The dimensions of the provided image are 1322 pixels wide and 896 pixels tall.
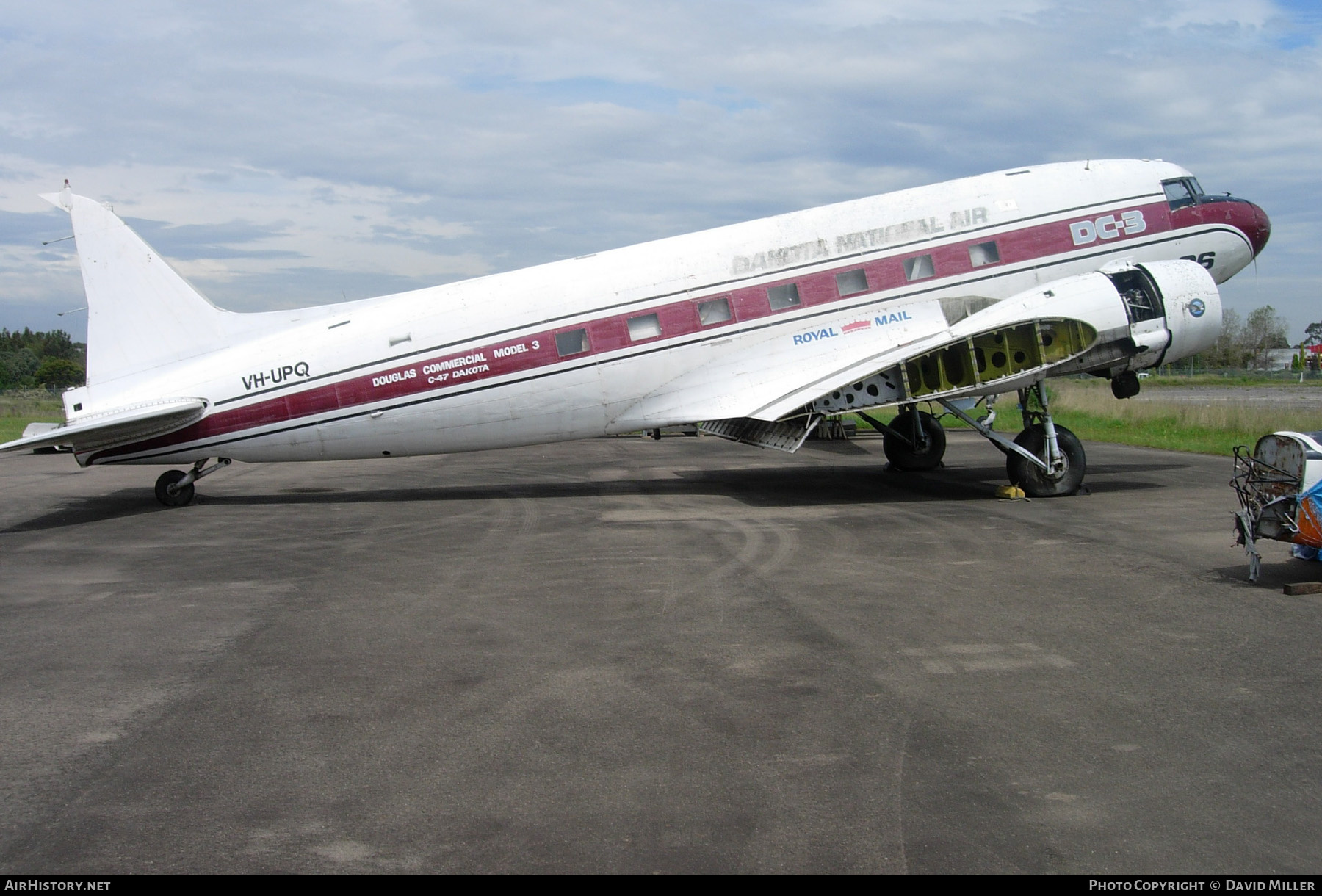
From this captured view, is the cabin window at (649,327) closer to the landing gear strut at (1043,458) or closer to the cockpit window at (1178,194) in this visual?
the landing gear strut at (1043,458)

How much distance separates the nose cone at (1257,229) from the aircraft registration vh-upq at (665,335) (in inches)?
43.2

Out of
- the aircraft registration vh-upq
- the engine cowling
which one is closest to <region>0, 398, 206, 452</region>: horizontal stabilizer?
the aircraft registration vh-upq

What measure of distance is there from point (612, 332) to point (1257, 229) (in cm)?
1143

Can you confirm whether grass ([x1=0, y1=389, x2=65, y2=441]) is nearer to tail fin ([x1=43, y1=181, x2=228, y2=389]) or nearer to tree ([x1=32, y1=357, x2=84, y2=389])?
tail fin ([x1=43, y1=181, x2=228, y2=389])

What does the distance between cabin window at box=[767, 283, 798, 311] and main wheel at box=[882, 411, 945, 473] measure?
4.87 m

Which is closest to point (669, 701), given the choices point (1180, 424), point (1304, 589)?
point (1304, 589)

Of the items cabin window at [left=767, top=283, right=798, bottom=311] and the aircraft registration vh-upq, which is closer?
the aircraft registration vh-upq

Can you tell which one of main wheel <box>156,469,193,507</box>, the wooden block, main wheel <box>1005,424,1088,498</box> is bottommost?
the wooden block

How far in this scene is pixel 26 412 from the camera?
49.4m

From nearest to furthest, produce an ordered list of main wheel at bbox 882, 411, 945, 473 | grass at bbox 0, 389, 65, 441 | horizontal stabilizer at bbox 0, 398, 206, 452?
horizontal stabilizer at bbox 0, 398, 206, 452 < main wheel at bbox 882, 411, 945, 473 < grass at bbox 0, 389, 65, 441

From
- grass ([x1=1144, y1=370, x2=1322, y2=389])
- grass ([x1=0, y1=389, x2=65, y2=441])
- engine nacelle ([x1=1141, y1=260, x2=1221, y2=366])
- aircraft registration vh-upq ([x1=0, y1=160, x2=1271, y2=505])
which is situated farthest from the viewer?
grass ([x1=1144, y1=370, x2=1322, y2=389])

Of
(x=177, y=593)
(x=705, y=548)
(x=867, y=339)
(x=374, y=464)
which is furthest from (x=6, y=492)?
(x=867, y=339)

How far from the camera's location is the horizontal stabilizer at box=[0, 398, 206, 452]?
15.8 metres

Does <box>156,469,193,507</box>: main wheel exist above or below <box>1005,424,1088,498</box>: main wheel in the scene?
above
